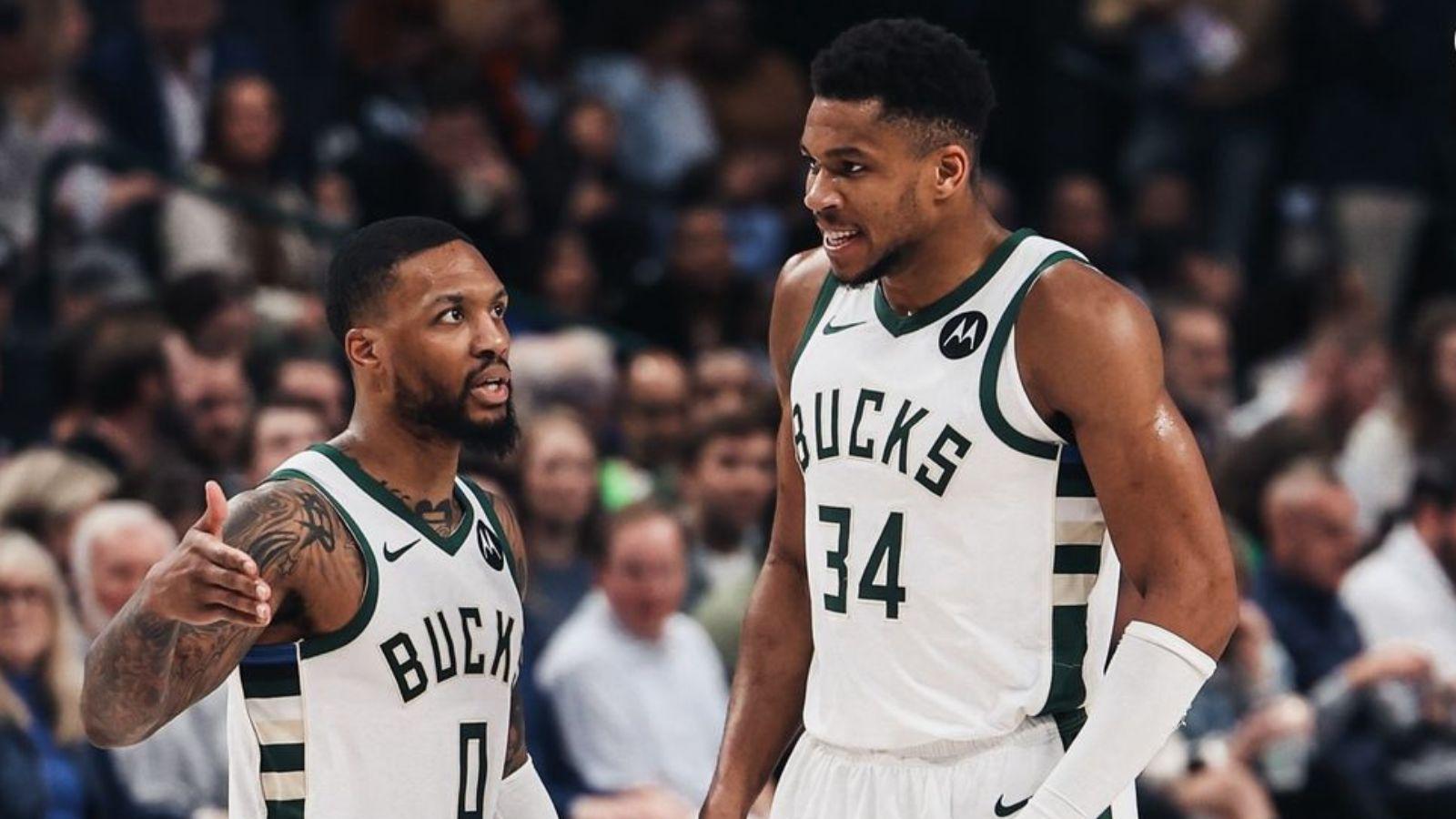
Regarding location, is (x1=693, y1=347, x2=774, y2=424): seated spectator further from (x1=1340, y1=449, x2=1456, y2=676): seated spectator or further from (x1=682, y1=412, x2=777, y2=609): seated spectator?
(x1=1340, y1=449, x2=1456, y2=676): seated spectator

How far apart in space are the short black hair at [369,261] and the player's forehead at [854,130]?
73 cm

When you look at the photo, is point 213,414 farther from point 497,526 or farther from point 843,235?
point 843,235

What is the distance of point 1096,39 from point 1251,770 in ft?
20.1

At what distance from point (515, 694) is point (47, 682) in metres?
2.94

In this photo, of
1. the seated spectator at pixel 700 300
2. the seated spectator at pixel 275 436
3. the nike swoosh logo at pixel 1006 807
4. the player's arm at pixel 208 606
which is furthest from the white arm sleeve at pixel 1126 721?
the seated spectator at pixel 700 300

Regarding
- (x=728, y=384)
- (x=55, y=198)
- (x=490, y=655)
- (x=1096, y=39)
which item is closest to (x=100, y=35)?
(x=55, y=198)

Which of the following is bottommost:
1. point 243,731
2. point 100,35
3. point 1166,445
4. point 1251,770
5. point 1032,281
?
point 1251,770

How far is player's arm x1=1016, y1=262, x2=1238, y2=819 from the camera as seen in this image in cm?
454

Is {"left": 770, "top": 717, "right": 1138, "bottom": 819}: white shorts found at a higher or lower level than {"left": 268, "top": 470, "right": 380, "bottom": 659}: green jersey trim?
lower

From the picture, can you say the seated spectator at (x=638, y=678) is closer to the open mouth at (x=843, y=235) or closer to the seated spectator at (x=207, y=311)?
the seated spectator at (x=207, y=311)

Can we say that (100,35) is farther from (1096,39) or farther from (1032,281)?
(1032,281)

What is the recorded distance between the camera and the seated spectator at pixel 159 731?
7.36 m

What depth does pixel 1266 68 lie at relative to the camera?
13.5 meters

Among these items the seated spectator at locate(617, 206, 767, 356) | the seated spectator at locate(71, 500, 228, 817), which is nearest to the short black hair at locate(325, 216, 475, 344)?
the seated spectator at locate(71, 500, 228, 817)
